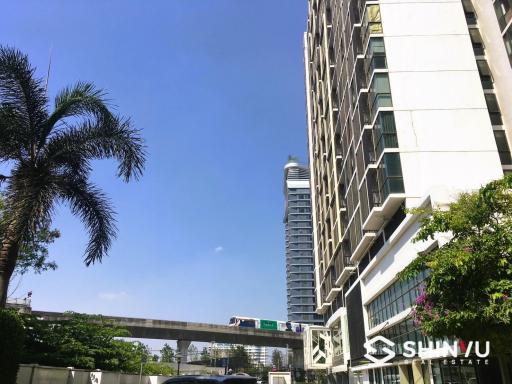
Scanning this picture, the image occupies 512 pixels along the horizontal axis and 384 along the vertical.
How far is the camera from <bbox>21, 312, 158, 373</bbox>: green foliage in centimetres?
2064

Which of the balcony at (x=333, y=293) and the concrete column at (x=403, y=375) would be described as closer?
the concrete column at (x=403, y=375)

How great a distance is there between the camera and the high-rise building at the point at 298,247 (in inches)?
6181

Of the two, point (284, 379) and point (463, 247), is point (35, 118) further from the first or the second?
point (284, 379)

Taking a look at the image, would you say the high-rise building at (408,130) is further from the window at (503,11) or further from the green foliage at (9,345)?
the green foliage at (9,345)

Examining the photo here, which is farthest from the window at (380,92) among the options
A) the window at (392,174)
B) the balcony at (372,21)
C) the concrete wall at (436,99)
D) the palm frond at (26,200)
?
the palm frond at (26,200)

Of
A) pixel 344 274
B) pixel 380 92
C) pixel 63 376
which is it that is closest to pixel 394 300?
pixel 380 92

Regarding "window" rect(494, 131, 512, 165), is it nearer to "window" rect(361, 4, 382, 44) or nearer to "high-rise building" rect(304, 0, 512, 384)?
"high-rise building" rect(304, 0, 512, 384)

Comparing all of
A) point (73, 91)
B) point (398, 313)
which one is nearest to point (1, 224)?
point (73, 91)

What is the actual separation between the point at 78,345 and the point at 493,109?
1008 inches

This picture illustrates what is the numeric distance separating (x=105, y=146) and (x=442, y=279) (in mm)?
11182

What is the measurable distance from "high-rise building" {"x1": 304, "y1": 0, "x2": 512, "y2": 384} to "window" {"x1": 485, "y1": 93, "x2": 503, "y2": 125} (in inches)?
2.2

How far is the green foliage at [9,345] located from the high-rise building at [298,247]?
148474mm

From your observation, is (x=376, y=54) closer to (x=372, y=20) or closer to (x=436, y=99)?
(x=372, y=20)

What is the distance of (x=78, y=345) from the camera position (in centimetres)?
2247
